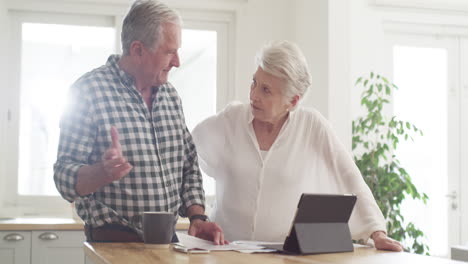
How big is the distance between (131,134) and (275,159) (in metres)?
0.56

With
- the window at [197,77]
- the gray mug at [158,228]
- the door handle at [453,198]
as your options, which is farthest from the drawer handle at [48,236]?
the door handle at [453,198]

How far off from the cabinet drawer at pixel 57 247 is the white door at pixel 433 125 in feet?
9.57

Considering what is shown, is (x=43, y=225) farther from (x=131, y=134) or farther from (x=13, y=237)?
(x=131, y=134)

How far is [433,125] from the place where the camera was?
18.9 ft

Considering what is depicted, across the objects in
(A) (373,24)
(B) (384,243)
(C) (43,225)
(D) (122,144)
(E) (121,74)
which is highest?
(A) (373,24)

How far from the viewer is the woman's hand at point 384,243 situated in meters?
2.10

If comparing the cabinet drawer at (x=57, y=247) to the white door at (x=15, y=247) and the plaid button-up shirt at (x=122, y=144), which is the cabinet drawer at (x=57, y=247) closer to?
the white door at (x=15, y=247)

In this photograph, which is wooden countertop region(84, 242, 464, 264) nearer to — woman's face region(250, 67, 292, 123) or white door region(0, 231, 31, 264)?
woman's face region(250, 67, 292, 123)

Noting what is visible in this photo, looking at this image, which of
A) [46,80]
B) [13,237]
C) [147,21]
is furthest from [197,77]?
[147,21]

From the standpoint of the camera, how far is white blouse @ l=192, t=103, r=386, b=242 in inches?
89.7

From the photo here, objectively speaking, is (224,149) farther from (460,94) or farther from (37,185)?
(460,94)

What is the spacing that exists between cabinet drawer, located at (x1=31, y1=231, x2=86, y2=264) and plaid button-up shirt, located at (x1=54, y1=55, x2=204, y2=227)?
6.54 ft

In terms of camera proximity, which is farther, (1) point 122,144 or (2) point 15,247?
(2) point 15,247

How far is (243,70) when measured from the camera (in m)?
4.89
